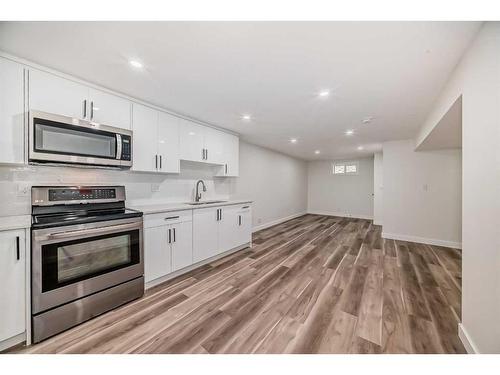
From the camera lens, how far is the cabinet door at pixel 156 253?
236 cm

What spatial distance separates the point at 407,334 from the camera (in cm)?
168

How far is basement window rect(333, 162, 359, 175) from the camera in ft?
24.9

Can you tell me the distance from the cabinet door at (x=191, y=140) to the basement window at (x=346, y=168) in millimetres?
6429

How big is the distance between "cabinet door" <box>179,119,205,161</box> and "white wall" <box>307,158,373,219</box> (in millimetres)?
6397

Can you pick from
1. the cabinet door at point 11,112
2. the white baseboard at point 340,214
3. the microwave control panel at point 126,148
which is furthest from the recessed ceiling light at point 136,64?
the white baseboard at point 340,214

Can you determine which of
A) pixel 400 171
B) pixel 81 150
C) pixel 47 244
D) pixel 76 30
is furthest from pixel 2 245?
pixel 400 171

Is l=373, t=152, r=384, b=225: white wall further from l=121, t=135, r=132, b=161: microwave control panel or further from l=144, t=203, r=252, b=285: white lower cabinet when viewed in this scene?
l=121, t=135, r=132, b=161: microwave control panel

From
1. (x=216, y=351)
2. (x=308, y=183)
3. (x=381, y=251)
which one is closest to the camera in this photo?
(x=216, y=351)

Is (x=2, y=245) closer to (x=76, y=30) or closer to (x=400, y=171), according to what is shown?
(x=76, y=30)

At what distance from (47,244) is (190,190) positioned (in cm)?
209

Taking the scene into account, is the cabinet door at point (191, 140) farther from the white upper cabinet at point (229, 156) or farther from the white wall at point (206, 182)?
the white upper cabinet at point (229, 156)

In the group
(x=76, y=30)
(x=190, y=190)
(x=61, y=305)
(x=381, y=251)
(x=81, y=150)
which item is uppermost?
(x=76, y=30)

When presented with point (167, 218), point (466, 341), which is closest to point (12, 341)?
point (167, 218)

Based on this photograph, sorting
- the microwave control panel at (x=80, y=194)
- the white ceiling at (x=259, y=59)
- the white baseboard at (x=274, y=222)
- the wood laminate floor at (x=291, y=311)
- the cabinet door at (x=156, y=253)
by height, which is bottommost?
the wood laminate floor at (x=291, y=311)
